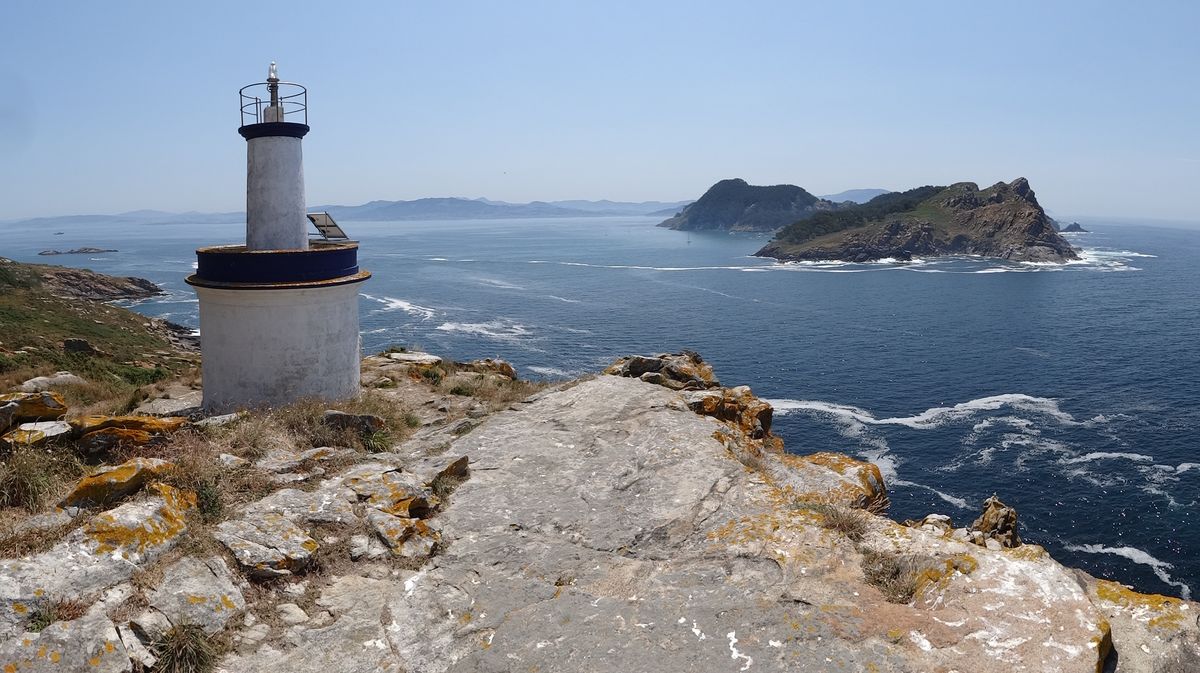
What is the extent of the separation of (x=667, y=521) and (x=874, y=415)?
3672 cm

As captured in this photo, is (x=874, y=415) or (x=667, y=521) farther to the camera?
(x=874, y=415)

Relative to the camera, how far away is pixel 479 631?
7.67 meters

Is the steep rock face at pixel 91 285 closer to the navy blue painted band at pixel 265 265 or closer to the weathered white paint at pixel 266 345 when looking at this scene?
the weathered white paint at pixel 266 345

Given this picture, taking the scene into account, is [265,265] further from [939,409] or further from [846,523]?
[939,409]

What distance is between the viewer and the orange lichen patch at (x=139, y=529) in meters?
7.43

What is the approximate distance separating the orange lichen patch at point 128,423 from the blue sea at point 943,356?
2739 cm

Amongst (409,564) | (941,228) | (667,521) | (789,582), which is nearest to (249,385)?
(409,564)

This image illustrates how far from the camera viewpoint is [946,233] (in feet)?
549

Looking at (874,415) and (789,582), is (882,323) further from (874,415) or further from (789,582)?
(789,582)

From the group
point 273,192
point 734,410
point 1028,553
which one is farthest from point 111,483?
point 734,410

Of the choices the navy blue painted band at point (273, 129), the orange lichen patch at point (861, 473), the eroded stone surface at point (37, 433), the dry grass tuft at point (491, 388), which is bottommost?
the orange lichen patch at point (861, 473)

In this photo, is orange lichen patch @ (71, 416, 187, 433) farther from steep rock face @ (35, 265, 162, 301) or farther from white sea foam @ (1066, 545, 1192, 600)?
steep rock face @ (35, 265, 162, 301)

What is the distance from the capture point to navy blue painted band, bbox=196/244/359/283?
15234 mm

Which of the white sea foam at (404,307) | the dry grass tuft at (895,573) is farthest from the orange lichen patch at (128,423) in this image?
the white sea foam at (404,307)
